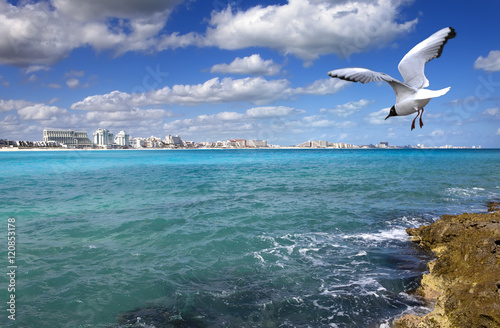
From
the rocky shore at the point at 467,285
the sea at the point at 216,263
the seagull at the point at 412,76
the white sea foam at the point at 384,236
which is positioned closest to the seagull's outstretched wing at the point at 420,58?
the seagull at the point at 412,76

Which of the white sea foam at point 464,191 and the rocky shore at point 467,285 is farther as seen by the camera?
the white sea foam at point 464,191

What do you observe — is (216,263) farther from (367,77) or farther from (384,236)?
(367,77)

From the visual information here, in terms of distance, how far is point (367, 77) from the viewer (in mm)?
4352

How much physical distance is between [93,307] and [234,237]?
554 cm

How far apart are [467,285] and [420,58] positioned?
3.94 m

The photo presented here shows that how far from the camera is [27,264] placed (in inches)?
362

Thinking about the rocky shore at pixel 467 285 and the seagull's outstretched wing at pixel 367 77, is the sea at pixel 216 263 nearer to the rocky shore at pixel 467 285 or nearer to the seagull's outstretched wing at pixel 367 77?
the rocky shore at pixel 467 285

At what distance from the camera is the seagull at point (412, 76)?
4.26 m

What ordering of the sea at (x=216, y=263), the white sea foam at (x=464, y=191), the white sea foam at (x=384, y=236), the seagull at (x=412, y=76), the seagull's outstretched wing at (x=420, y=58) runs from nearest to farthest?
the seagull at (x=412, y=76) → the seagull's outstretched wing at (x=420, y=58) → the sea at (x=216, y=263) → the white sea foam at (x=384, y=236) → the white sea foam at (x=464, y=191)

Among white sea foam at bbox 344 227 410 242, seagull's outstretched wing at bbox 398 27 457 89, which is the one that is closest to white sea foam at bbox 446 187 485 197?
white sea foam at bbox 344 227 410 242

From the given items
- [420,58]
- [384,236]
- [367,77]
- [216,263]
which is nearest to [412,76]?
[420,58]

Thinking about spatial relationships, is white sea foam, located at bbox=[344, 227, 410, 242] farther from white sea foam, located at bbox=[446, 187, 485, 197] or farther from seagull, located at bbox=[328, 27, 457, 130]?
white sea foam, located at bbox=[446, 187, 485, 197]

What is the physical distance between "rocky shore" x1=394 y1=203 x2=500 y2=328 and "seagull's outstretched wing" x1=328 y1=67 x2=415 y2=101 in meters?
3.45

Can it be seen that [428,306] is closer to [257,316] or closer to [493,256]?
[493,256]
